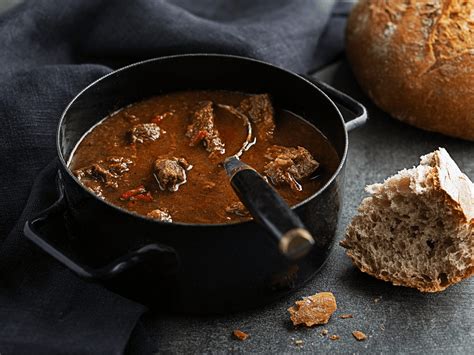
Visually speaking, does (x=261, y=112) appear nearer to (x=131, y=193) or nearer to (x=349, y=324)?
(x=131, y=193)

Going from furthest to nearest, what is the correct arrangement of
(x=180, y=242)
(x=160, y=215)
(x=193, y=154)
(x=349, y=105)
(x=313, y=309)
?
(x=349, y=105), (x=193, y=154), (x=313, y=309), (x=160, y=215), (x=180, y=242)

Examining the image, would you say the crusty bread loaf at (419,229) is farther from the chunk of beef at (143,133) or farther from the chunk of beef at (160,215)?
the chunk of beef at (143,133)

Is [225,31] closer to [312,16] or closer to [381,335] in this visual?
[312,16]

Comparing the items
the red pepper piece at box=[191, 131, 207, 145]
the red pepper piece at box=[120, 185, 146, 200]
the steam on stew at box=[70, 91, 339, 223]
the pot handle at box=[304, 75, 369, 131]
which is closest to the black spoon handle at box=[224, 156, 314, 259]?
the steam on stew at box=[70, 91, 339, 223]

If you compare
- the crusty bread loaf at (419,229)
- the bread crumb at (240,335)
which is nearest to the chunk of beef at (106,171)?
the bread crumb at (240,335)

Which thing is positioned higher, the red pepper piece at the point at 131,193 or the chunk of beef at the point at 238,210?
the chunk of beef at the point at 238,210

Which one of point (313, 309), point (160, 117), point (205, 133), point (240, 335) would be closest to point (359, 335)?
point (313, 309)
